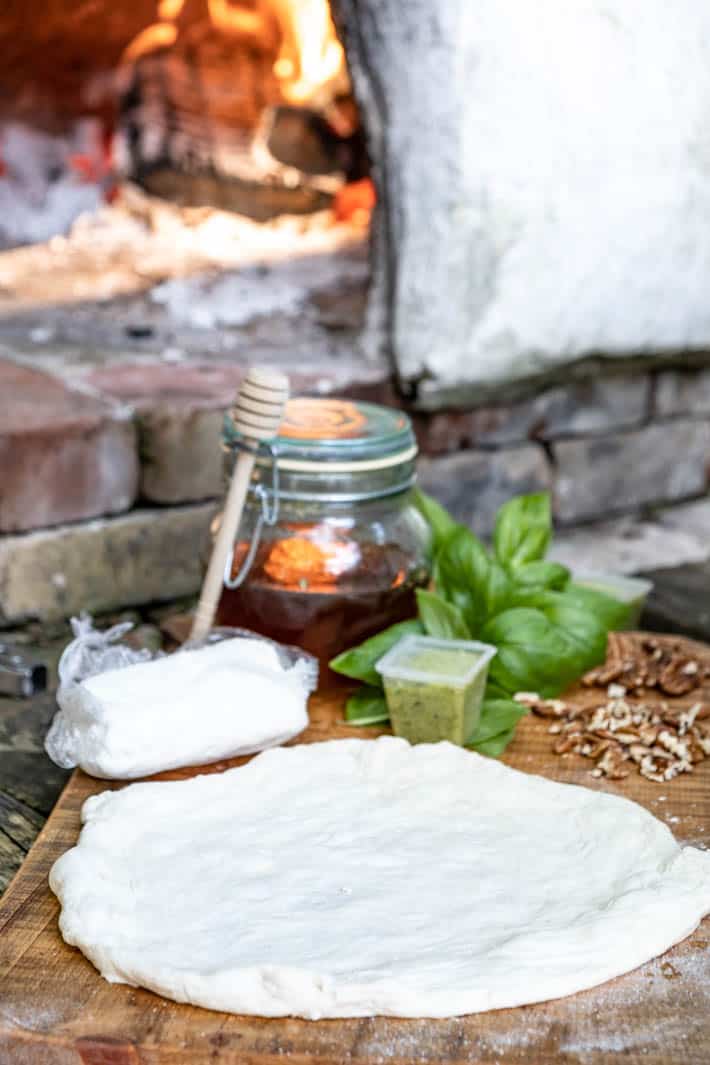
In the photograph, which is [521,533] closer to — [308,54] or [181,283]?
[181,283]

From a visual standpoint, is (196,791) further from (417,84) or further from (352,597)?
(417,84)

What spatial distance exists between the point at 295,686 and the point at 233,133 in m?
2.10

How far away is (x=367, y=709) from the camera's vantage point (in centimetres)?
149

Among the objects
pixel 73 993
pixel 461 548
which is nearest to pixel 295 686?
pixel 461 548

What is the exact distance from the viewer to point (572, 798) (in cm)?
129

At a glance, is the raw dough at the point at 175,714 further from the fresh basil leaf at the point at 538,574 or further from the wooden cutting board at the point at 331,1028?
the fresh basil leaf at the point at 538,574

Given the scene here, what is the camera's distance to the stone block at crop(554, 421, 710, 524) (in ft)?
9.29

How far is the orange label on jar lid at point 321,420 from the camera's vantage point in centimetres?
152

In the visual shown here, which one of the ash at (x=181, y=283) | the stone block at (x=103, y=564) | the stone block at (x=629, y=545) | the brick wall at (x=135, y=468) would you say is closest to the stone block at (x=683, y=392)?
the stone block at (x=629, y=545)

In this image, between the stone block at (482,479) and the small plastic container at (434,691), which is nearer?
the small plastic container at (434,691)

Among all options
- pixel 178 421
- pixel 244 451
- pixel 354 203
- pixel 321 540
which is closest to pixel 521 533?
pixel 321 540

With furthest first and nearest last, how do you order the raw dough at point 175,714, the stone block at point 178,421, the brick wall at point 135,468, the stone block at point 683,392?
the stone block at point 683,392 → the stone block at point 178,421 → the brick wall at point 135,468 → the raw dough at point 175,714

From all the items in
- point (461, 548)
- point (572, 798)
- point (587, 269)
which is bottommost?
point (572, 798)

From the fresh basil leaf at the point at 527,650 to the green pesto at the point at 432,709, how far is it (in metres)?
0.09
